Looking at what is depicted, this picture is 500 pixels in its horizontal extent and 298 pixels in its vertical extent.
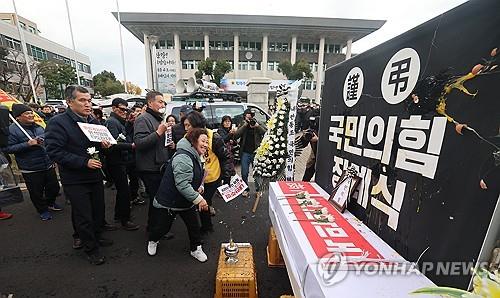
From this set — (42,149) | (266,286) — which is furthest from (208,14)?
(266,286)

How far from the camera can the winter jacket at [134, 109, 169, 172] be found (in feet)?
9.84

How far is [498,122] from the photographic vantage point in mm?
972

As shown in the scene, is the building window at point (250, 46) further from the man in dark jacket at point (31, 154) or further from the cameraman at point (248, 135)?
the man in dark jacket at point (31, 154)

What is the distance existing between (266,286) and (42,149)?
3.67 metres

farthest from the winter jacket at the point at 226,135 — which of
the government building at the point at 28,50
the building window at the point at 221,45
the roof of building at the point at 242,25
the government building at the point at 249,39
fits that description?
the building window at the point at 221,45

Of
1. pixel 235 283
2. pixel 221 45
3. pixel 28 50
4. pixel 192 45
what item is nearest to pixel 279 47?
pixel 221 45

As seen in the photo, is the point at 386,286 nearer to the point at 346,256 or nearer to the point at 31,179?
the point at 346,256

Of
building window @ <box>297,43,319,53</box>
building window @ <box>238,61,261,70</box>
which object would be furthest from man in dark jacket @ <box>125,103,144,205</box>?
building window @ <box>297,43,319,53</box>

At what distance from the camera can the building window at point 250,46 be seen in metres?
37.2

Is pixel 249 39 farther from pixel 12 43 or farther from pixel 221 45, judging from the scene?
pixel 12 43

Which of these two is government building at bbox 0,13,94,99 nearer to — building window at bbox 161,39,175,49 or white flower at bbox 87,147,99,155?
building window at bbox 161,39,175,49

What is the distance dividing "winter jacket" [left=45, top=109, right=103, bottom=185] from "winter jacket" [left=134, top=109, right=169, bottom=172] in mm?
519

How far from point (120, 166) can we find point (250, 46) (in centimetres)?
3761

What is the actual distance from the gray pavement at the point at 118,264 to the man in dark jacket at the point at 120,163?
10.7 inches
